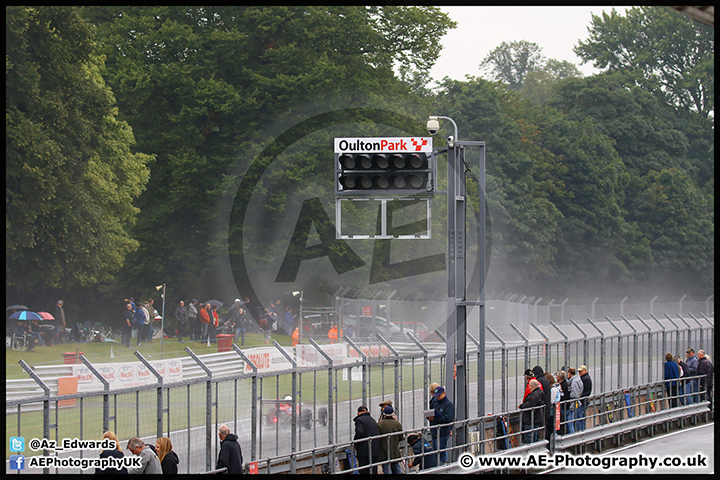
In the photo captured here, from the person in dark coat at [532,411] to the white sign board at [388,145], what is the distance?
487 cm

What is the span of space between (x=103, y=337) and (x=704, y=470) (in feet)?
79.4

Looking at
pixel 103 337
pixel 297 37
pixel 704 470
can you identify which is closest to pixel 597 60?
pixel 297 37

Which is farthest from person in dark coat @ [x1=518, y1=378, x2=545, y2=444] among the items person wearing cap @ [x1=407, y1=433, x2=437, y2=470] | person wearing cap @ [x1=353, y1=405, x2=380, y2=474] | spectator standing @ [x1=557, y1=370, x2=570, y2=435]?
person wearing cap @ [x1=353, y1=405, x2=380, y2=474]

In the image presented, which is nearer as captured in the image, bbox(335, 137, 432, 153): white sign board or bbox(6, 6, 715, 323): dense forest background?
bbox(335, 137, 432, 153): white sign board

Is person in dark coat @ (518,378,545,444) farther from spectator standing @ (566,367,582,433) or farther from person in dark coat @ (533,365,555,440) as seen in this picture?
spectator standing @ (566,367,582,433)

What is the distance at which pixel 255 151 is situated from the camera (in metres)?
42.8

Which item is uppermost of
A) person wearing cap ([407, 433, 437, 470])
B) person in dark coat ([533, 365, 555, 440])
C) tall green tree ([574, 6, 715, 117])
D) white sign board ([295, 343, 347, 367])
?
tall green tree ([574, 6, 715, 117])

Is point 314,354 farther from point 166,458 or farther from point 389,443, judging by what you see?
point 166,458

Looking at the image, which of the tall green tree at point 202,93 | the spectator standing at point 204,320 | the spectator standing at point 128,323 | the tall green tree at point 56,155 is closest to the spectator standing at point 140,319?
the spectator standing at point 128,323

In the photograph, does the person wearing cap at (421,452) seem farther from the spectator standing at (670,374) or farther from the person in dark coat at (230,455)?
the spectator standing at (670,374)

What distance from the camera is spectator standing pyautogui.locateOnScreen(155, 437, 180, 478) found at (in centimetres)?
1279

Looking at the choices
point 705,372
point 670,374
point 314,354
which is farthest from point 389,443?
point 705,372

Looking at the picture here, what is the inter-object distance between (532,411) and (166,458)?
24.5 ft

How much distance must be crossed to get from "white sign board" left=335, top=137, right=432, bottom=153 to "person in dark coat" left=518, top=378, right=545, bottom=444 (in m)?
4.87
